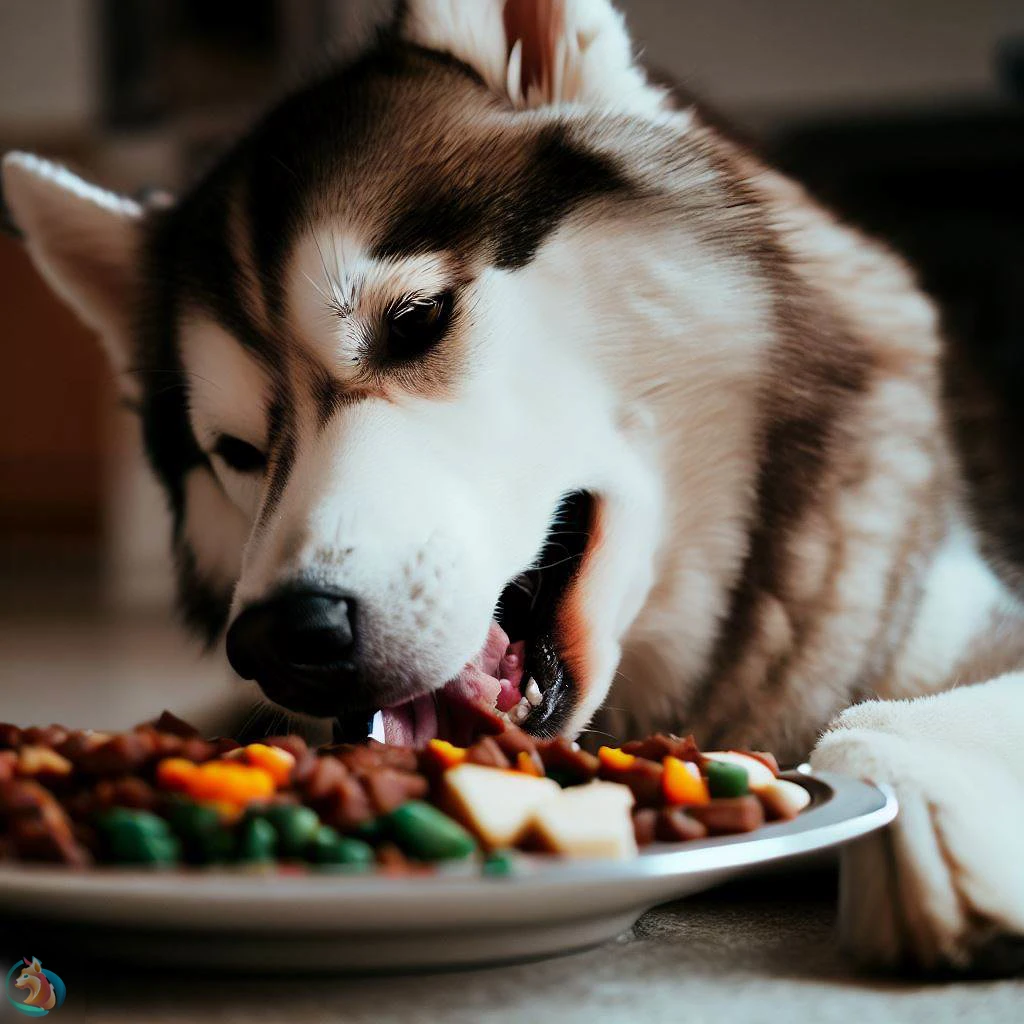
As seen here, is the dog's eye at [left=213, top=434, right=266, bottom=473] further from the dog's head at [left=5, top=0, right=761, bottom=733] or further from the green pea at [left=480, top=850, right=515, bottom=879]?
the green pea at [left=480, top=850, right=515, bottom=879]

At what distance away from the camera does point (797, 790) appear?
2.52 ft

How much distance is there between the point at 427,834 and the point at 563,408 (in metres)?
0.56

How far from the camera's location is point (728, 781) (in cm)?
74

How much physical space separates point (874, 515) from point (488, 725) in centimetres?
49

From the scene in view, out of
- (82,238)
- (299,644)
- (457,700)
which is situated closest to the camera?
(299,644)

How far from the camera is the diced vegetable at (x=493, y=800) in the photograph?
2.17 ft

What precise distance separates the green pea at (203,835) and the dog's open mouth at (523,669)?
0.38 m

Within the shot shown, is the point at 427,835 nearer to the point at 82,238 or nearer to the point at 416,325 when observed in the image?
the point at 416,325

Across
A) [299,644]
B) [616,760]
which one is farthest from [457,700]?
[616,760]

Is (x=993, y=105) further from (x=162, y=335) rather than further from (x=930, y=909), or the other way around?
(x=930, y=909)

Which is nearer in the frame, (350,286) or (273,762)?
(273,762)

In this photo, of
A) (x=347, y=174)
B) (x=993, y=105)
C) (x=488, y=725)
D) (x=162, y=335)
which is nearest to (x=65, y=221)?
(x=162, y=335)

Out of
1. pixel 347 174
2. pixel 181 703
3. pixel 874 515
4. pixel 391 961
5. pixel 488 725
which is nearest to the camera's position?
pixel 391 961

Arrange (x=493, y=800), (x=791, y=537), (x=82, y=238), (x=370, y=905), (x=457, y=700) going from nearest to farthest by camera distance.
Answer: (x=370, y=905) < (x=493, y=800) < (x=457, y=700) < (x=791, y=537) < (x=82, y=238)
